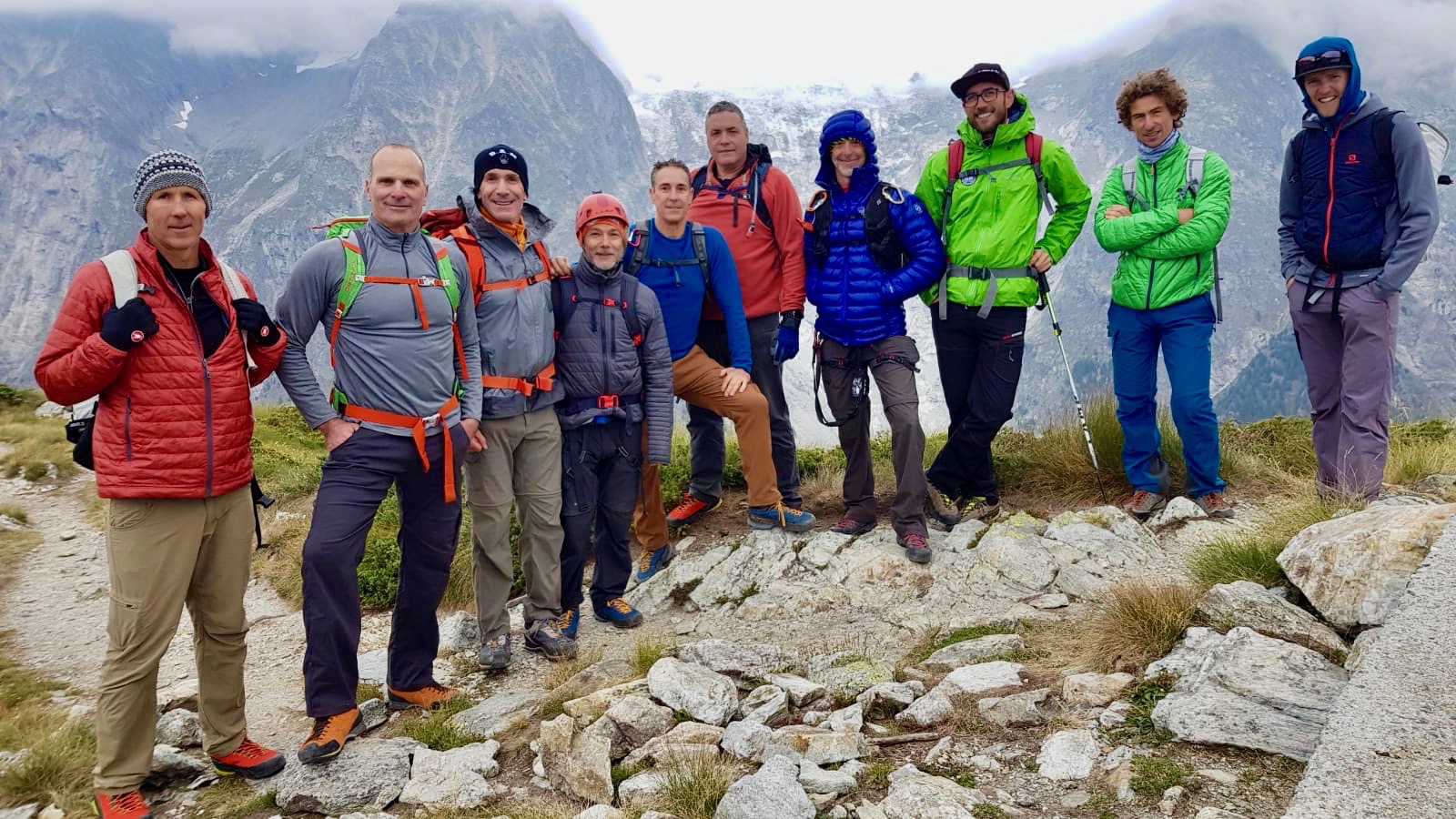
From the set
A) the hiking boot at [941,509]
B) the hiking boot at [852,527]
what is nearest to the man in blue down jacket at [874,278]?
the hiking boot at [852,527]

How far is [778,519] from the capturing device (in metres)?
7.26

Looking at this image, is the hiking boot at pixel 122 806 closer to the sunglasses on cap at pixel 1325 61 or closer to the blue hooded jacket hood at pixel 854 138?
the blue hooded jacket hood at pixel 854 138

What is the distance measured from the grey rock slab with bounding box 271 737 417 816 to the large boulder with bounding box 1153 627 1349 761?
351 centimetres

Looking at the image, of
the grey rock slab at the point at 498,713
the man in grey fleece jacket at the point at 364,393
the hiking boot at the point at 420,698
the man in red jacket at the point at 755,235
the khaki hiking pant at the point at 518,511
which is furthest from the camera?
the man in red jacket at the point at 755,235

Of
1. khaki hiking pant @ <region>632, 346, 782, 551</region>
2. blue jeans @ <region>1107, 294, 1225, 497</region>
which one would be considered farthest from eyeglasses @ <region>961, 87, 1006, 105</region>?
khaki hiking pant @ <region>632, 346, 782, 551</region>

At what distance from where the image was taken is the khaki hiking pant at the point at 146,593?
3.88 m

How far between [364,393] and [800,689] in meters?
2.84

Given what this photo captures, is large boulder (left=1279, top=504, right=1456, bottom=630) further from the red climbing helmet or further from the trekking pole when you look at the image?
the red climbing helmet

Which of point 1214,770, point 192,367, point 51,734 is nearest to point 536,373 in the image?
point 192,367

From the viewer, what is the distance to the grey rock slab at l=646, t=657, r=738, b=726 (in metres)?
4.22

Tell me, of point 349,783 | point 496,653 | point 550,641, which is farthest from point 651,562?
point 349,783

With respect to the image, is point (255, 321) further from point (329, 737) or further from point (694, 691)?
point (694, 691)

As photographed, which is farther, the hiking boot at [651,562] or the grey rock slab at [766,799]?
the hiking boot at [651,562]

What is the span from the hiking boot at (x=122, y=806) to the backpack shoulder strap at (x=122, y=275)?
91.7 inches
